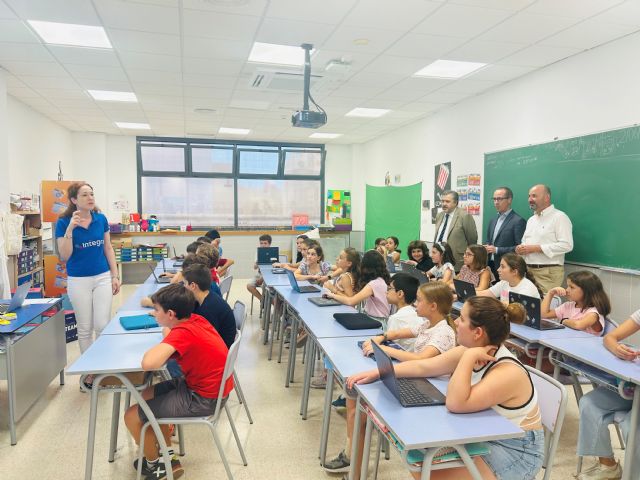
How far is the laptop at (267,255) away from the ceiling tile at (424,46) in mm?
3148

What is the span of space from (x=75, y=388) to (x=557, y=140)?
4999 mm

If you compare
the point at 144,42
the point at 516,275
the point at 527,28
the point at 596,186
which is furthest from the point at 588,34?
the point at 144,42

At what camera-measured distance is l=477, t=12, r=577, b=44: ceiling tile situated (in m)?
3.57

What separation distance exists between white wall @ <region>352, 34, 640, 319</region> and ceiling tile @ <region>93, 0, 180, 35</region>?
366 centimetres

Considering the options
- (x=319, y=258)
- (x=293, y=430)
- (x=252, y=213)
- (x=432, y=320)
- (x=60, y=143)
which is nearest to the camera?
(x=432, y=320)

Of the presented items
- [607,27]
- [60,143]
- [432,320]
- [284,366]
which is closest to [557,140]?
[607,27]

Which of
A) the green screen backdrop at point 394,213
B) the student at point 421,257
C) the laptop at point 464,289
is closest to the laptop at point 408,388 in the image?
the laptop at point 464,289

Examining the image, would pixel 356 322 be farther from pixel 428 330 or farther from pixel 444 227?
pixel 444 227

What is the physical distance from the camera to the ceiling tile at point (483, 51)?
13.6 ft

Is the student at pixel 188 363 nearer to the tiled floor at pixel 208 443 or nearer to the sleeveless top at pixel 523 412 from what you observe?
the tiled floor at pixel 208 443

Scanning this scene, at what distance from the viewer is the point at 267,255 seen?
647cm

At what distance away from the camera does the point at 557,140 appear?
4.62m

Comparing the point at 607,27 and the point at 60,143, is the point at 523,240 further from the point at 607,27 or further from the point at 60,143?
the point at 60,143

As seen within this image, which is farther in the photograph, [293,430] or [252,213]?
[252,213]
